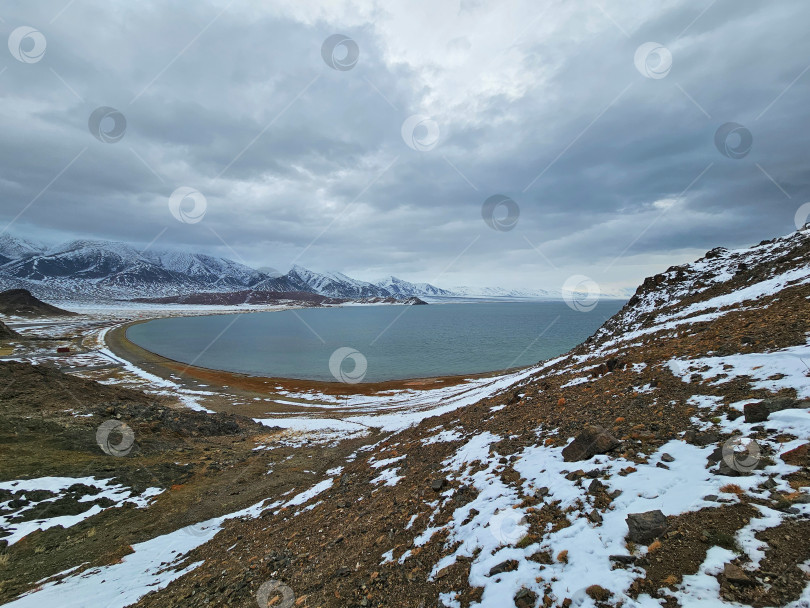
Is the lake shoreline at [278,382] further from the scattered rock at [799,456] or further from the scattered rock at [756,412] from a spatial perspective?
the scattered rock at [799,456]

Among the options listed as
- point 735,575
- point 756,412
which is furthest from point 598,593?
point 756,412

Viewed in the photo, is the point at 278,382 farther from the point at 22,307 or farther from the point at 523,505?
the point at 22,307

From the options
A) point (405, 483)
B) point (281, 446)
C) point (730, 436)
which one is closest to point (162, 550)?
point (405, 483)

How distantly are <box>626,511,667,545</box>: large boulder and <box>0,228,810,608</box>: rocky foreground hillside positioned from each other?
25mm

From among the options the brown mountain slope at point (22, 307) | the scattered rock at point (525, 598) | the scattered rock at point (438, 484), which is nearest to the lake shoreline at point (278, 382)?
the scattered rock at point (438, 484)

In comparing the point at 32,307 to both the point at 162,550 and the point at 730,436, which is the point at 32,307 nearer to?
the point at 162,550

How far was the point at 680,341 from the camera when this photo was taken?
14.1 metres

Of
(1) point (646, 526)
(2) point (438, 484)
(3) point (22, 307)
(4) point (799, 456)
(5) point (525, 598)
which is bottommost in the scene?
(2) point (438, 484)

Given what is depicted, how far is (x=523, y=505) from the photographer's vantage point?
652 cm

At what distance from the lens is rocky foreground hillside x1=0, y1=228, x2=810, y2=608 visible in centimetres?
438

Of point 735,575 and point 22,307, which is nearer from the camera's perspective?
point 735,575

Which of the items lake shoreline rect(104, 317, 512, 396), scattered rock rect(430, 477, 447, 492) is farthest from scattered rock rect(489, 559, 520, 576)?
lake shoreline rect(104, 317, 512, 396)

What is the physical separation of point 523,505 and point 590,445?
2.18 metres

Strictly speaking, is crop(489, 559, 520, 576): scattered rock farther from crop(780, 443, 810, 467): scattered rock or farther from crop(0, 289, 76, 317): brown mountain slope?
crop(0, 289, 76, 317): brown mountain slope
